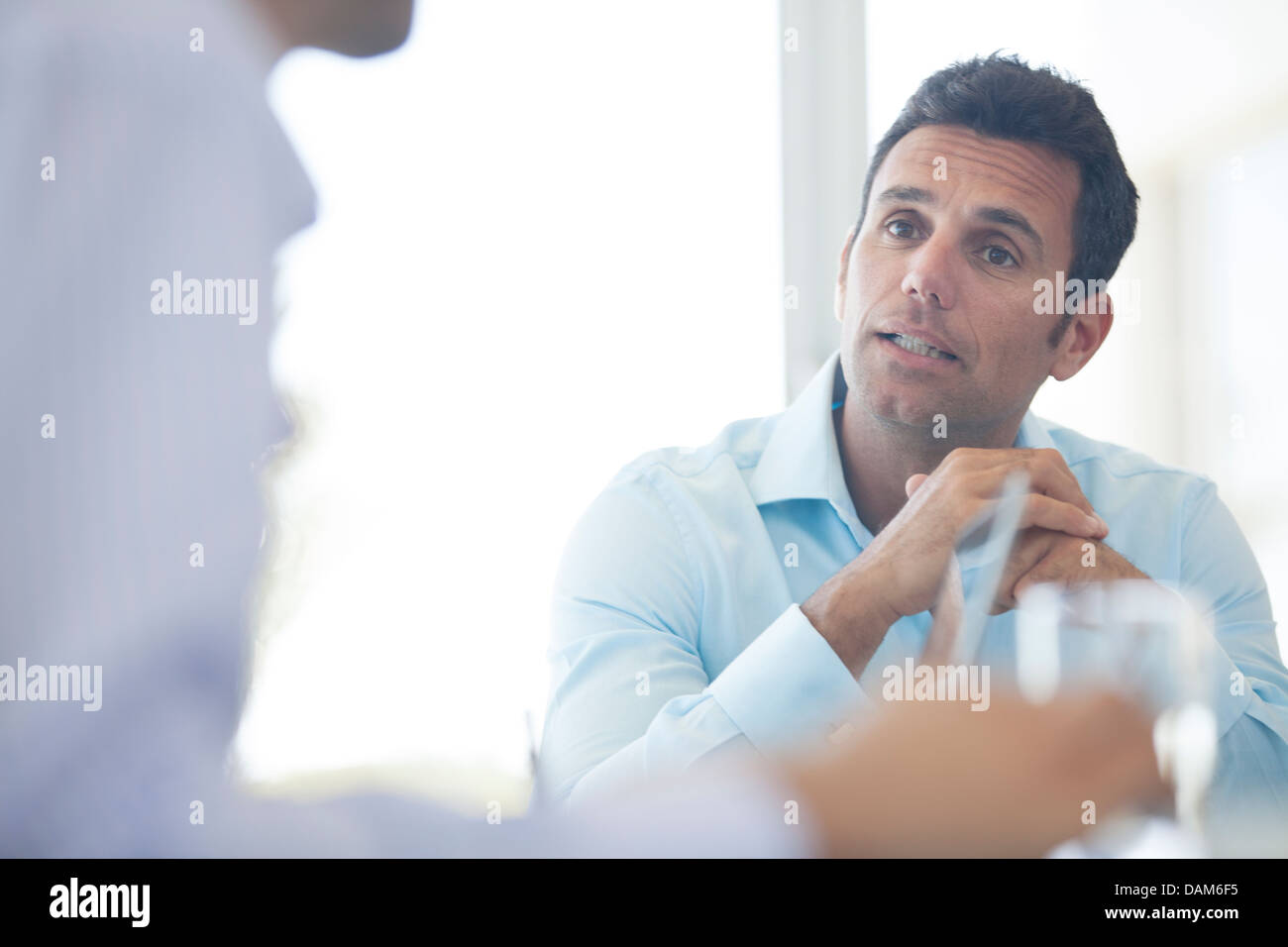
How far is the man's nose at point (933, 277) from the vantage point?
3.27 feet

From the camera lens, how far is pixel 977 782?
2.52 ft

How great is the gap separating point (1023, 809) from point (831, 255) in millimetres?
618

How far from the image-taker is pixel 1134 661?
0.83 meters

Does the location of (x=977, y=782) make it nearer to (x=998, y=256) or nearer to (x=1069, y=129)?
(x=998, y=256)

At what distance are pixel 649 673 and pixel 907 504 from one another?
0.87 feet

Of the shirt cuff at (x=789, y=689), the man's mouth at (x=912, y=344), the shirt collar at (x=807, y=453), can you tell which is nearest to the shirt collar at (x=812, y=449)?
the shirt collar at (x=807, y=453)

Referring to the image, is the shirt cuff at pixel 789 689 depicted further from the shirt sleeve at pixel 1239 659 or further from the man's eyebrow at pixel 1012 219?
the man's eyebrow at pixel 1012 219

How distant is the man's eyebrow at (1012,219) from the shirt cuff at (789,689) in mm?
470

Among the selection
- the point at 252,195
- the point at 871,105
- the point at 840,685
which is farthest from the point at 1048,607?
the point at 252,195

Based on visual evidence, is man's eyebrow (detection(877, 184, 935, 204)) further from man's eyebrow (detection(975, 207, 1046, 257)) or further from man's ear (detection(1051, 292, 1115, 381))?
man's ear (detection(1051, 292, 1115, 381))

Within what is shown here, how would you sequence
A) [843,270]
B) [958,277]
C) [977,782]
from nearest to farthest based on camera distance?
[977,782] < [958,277] < [843,270]

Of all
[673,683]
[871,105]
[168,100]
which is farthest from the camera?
[871,105]

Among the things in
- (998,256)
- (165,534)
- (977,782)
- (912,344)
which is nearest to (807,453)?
(912,344)

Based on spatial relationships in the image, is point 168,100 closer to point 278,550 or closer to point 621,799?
point 278,550
